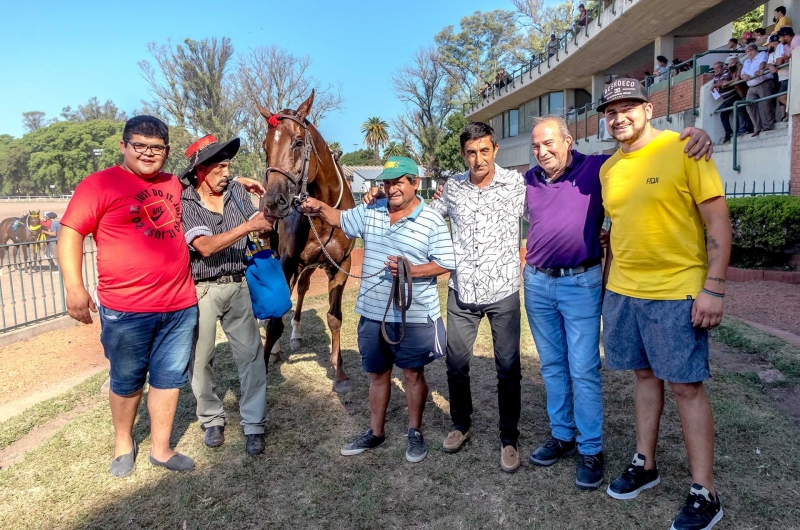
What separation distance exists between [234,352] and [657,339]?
2.72 metres

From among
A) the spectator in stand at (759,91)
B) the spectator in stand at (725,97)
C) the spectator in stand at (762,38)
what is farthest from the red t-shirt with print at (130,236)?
the spectator in stand at (762,38)

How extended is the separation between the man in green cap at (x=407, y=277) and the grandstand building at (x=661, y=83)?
8.58 metres

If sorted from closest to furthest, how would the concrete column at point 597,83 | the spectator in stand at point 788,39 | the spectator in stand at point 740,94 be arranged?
the spectator in stand at point 788,39, the spectator in stand at point 740,94, the concrete column at point 597,83

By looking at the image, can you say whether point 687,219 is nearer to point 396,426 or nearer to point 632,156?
point 632,156

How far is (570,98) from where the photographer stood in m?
28.5

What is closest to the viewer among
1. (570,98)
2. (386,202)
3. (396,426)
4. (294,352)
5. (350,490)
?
(350,490)

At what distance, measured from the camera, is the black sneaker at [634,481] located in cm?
299

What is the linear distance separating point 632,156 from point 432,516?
2.23 metres

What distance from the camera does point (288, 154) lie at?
4125mm

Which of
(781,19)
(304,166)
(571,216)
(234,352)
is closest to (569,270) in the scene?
(571,216)

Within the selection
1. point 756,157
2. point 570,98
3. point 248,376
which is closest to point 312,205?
point 248,376

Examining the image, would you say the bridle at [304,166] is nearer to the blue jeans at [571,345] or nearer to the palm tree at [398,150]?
the blue jeans at [571,345]

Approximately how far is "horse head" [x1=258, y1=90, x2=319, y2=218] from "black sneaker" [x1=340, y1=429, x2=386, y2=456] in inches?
65.0

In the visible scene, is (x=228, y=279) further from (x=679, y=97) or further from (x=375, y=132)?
(x=375, y=132)
